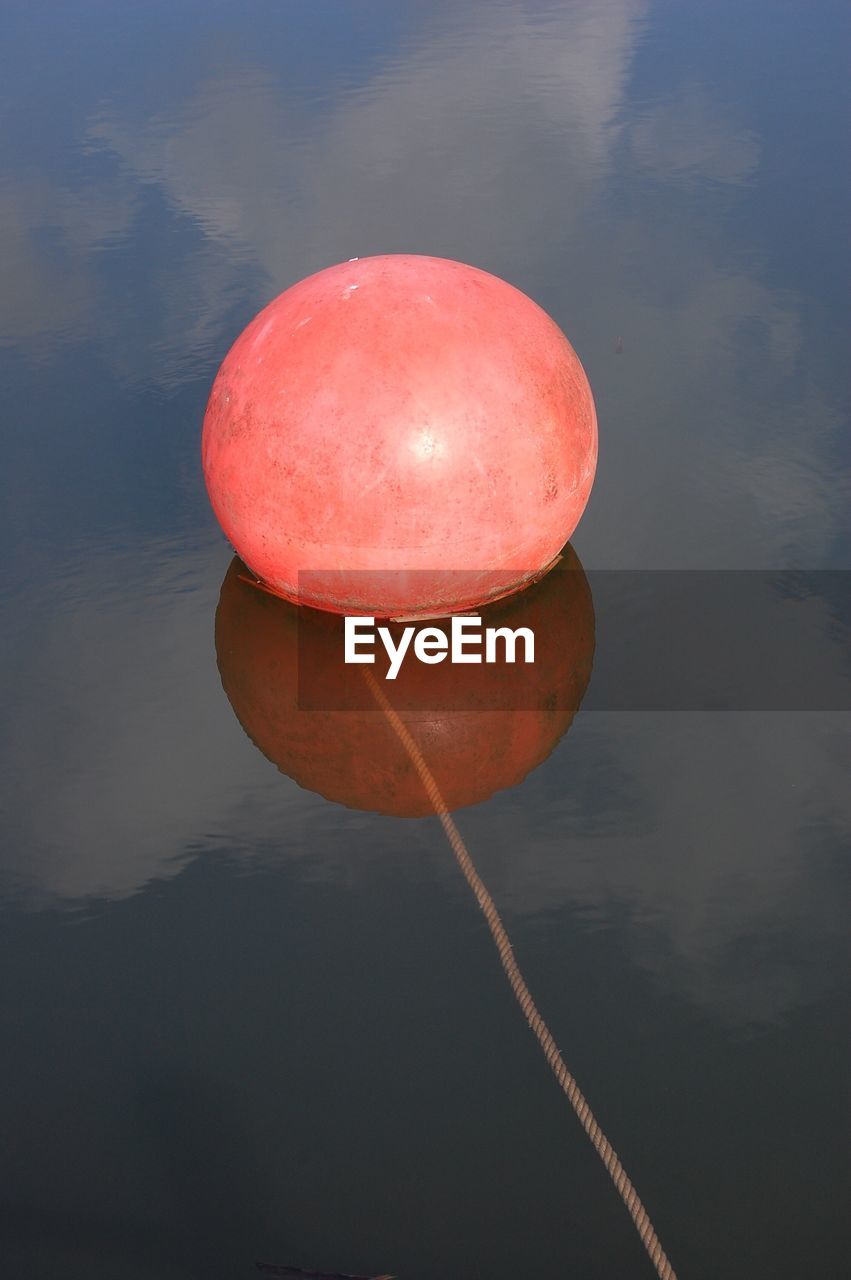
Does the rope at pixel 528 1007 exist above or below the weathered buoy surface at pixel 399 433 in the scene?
below

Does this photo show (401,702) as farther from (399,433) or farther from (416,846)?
(399,433)

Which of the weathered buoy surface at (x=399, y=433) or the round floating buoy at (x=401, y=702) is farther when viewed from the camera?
the round floating buoy at (x=401, y=702)

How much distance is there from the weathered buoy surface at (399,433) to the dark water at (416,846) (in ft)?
2.16

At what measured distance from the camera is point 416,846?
15.0ft

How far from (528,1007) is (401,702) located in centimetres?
145

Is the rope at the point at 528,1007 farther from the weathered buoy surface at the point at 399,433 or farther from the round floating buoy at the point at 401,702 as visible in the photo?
the weathered buoy surface at the point at 399,433

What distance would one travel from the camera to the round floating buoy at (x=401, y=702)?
4.87 metres

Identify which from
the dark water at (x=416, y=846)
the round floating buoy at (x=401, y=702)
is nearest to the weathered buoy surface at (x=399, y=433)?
the round floating buoy at (x=401, y=702)

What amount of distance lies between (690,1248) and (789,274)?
5851mm

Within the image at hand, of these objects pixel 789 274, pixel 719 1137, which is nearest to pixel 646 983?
pixel 719 1137

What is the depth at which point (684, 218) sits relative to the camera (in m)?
8.41

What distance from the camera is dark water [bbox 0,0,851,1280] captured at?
3.56m

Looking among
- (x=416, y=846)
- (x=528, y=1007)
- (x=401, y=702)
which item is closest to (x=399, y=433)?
(x=401, y=702)

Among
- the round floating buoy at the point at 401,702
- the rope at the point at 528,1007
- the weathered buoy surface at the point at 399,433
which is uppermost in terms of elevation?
the weathered buoy surface at the point at 399,433
